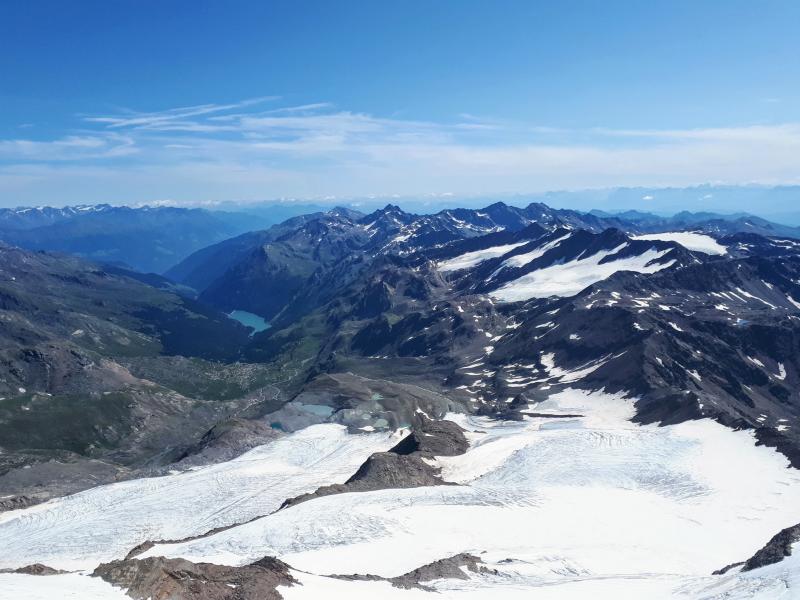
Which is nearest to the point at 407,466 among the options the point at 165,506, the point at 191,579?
the point at 165,506

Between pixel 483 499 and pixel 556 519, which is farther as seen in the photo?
pixel 483 499

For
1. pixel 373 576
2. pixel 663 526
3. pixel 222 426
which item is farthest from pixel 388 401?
pixel 373 576

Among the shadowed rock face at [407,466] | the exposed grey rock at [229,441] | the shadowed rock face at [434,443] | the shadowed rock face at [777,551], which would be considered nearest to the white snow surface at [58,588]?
the shadowed rock face at [407,466]

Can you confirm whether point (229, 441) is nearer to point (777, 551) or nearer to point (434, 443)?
point (434, 443)

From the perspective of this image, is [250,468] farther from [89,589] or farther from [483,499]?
[89,589]

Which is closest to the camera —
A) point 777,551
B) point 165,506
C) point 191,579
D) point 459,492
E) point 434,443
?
point 191,579

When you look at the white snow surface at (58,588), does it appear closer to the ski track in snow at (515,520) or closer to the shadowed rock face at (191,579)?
the ski track in snow at (515,520)
